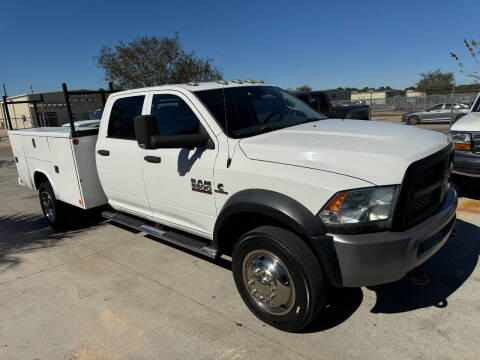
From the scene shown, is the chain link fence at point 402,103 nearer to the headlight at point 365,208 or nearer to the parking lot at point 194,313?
the parking lot at point 194,313

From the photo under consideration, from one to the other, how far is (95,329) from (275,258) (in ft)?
5.40

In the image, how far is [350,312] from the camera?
3113 millimetres

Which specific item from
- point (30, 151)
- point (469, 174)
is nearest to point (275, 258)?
point (469, 174)

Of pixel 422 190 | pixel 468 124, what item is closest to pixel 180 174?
pixel 422 190

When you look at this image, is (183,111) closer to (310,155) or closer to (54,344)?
(310,155)

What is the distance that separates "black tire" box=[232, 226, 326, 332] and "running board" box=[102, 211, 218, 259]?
0.44 meters

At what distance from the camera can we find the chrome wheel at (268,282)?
2768 mm

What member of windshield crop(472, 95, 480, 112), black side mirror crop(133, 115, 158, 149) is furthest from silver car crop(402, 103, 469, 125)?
black side mirror crop(133, 115, 158, 149)

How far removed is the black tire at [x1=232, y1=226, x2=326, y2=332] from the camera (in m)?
2.57

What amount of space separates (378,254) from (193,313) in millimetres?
1709

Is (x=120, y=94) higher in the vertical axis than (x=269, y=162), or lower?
higher

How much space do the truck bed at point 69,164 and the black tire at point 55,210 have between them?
189 mm

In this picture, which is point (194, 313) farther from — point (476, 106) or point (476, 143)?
point (476, 106)

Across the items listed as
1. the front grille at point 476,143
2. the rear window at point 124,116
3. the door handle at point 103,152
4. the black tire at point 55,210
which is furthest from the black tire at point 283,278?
the front grille at point 476,143
